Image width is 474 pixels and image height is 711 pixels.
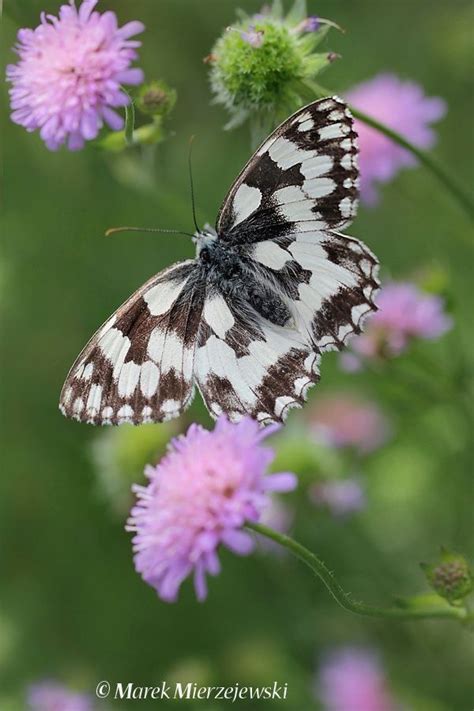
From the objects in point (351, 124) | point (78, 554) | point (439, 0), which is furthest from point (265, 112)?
point (439, 0)

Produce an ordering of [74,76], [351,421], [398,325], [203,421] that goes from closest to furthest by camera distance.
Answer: [74,76], [398,325], [203,421], [351,421]

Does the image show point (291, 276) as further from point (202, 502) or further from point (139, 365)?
point (202, 502)

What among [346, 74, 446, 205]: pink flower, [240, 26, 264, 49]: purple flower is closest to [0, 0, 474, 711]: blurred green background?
[346, 74, 446, 205]: pink flower

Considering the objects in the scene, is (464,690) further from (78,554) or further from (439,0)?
(439,0)

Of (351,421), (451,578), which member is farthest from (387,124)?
(451,578)

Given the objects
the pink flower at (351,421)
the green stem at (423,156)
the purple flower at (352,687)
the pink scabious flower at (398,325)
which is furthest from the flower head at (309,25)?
the purple flower at (352,687)

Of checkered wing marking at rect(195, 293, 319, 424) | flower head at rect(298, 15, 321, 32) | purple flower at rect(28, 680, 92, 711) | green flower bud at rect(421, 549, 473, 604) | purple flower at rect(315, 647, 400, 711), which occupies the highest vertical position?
flower head at rect(298, 15, 321, 32)

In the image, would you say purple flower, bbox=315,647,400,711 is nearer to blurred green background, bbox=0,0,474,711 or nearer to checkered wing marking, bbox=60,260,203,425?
blurred green background, bbox=0,0,474,711
